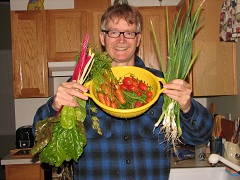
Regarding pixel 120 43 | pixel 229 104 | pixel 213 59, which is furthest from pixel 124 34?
pixel 229 104

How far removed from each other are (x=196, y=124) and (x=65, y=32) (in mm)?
2320

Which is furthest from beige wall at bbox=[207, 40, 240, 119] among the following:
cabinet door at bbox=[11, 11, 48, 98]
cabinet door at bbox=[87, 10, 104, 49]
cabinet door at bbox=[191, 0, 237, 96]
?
cabinet door at bbox=[11, 11, 48, 98]

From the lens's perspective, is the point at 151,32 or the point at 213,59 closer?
the point at 213,59

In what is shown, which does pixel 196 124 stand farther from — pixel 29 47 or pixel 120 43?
pixel 29 47

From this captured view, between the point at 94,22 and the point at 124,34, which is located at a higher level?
the point at 94,22

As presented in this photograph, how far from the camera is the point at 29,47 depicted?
334 centimetres

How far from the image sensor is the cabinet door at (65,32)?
3.37 meters

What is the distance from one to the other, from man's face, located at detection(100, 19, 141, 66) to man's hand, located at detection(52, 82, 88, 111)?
17.4 inches

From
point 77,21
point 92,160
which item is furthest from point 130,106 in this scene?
point 77,21

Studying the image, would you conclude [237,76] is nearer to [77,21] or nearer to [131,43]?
[131,43]

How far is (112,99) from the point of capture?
1.32 metres

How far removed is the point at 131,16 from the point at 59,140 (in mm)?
723

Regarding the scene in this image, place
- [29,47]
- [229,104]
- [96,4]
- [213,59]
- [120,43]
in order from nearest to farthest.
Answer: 1. [120,43]
2. [213,59]
3. [229,104]
4. [29,47]
5. [96,4]

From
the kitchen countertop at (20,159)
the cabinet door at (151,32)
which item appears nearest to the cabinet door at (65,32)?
the cabinet door at (151,32)
